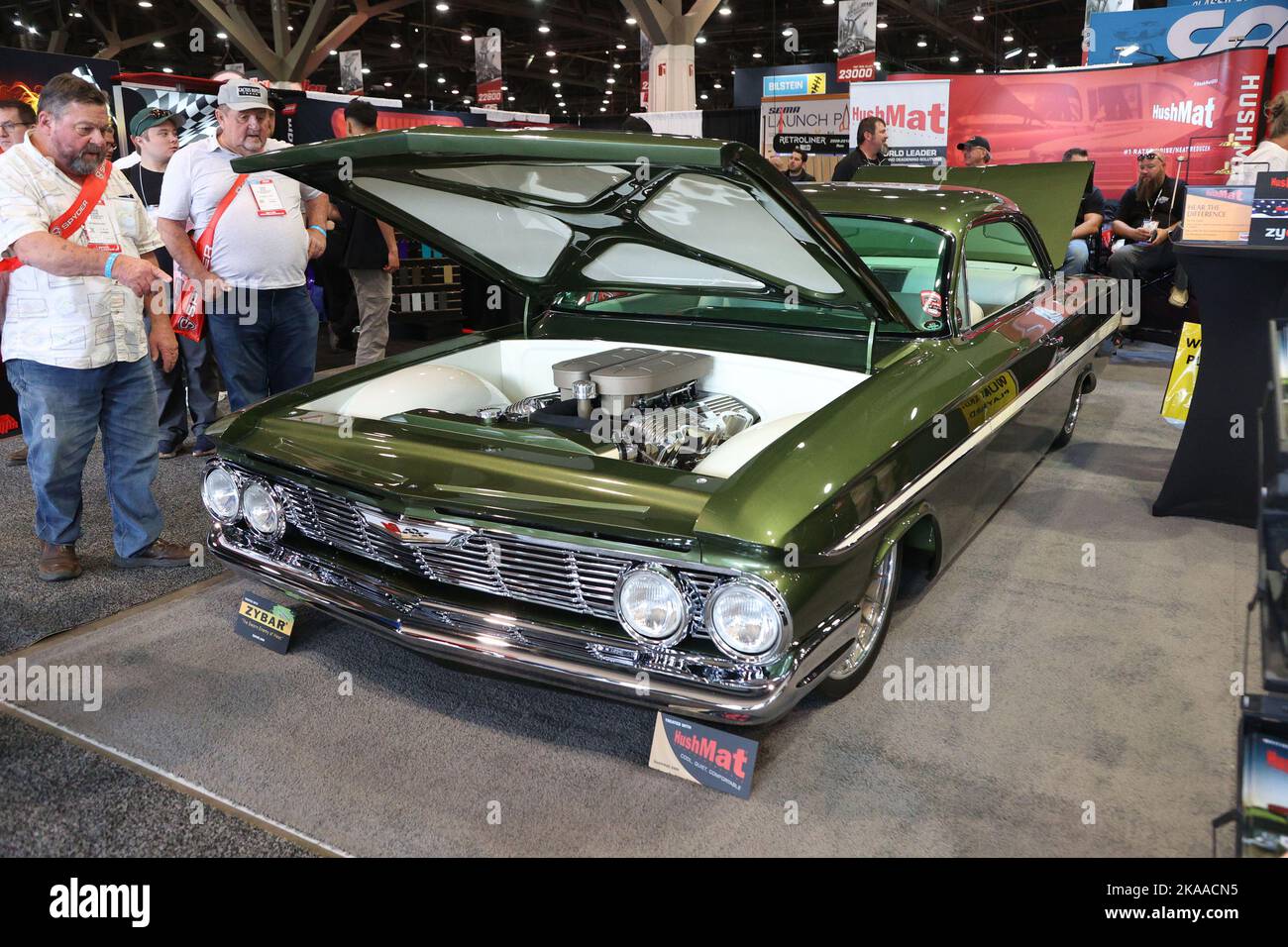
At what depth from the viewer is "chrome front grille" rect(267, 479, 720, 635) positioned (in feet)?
6.70

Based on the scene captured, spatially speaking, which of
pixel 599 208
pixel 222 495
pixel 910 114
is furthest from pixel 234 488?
pixel 910 114

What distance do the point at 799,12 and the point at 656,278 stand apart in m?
25.9

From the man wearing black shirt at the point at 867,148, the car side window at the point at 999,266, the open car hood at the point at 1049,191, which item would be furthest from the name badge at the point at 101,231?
the man wearing black shirt at the point at 867,148

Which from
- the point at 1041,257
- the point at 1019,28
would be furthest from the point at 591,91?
the point at 1041,257

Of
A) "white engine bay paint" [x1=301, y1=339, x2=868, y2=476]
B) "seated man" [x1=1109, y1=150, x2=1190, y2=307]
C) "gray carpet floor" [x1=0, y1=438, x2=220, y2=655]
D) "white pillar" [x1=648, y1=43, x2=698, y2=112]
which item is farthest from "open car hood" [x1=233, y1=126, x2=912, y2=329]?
"white pillar" [x1=648, y1=43, x2=698, y2=112]

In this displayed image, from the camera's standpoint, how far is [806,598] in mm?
1979

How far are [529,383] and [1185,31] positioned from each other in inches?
383

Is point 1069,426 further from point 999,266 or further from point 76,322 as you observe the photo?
point 76,322

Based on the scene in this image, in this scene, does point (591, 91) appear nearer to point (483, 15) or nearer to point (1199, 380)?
point (483, 15)

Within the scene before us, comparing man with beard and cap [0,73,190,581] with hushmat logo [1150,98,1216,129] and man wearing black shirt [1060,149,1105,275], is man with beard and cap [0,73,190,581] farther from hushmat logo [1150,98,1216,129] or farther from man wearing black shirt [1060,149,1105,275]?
hushmat logo [1150,98,1216,129]

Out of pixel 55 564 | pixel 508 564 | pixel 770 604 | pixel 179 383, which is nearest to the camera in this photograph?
pixel 770 604

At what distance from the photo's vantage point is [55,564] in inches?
136
